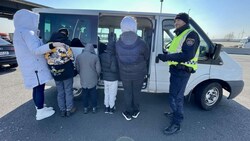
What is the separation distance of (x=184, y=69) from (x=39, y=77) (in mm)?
2555

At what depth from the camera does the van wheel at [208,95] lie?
3.77 meters

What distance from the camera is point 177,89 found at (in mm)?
2949

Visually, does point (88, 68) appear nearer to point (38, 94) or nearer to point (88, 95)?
point (88, 95)

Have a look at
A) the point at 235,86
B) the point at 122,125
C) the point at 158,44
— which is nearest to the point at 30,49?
the point at 122,125

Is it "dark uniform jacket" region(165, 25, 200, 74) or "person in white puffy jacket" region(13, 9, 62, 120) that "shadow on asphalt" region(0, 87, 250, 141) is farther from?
"dark uniform jacket" region(165, 25, 200, 74)

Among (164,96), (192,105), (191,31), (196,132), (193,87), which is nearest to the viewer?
(191,31)

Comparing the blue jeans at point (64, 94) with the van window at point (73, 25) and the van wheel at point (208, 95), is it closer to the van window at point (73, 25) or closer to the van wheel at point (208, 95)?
the van window at point (73, 25)

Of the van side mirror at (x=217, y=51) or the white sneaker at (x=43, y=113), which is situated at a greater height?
the van side mirror at (x=217, y=51)

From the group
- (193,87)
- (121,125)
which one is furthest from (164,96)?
(121,125)

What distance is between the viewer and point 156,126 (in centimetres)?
320

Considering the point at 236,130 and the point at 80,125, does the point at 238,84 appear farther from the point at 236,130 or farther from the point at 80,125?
the point at 80,125

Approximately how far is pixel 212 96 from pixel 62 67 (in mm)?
3316

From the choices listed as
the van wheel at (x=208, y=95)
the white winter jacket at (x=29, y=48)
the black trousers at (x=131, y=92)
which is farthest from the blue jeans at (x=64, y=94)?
the van wheel at (x=208, y=95)

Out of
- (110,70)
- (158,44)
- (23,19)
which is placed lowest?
(110,70)
